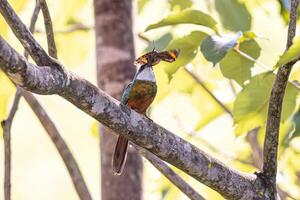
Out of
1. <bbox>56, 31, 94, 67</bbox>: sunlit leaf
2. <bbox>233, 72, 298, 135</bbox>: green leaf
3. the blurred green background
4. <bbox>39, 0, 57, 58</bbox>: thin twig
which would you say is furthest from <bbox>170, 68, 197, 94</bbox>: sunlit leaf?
<bbox>39, 0, 57, 58</bbox>: thin twig

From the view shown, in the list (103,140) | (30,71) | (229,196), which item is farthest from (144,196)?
(30,71)

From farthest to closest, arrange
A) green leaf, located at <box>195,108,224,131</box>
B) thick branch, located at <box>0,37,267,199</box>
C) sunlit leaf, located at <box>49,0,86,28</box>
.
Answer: sunlit leaf, located at <box>49,0,86,28</box>
green leaf, located at <box>195,108,224,131</box>
thick branch, located at <box>0,37,267,199</box>

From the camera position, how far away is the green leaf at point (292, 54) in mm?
1538

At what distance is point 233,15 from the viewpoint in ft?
8.23

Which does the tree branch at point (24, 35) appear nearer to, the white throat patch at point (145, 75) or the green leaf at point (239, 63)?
the white throat patch at point (145, 75)

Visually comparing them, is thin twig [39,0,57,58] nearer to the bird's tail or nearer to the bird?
the bird

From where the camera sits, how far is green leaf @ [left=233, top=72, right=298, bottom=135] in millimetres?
1983

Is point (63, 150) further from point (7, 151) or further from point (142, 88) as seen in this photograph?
point (142, 88)

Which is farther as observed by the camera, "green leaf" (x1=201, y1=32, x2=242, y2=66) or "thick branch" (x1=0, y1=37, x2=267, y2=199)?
"green leaf" (x1=201, y1=32, x2=242, y2=66)

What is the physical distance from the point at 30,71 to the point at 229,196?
0.67 meters

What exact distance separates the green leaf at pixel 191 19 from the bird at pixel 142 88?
92 mm

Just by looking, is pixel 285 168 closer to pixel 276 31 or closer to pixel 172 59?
pixel 276 31

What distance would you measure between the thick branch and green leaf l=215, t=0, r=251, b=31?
2.73ft

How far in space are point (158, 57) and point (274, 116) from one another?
32cm
